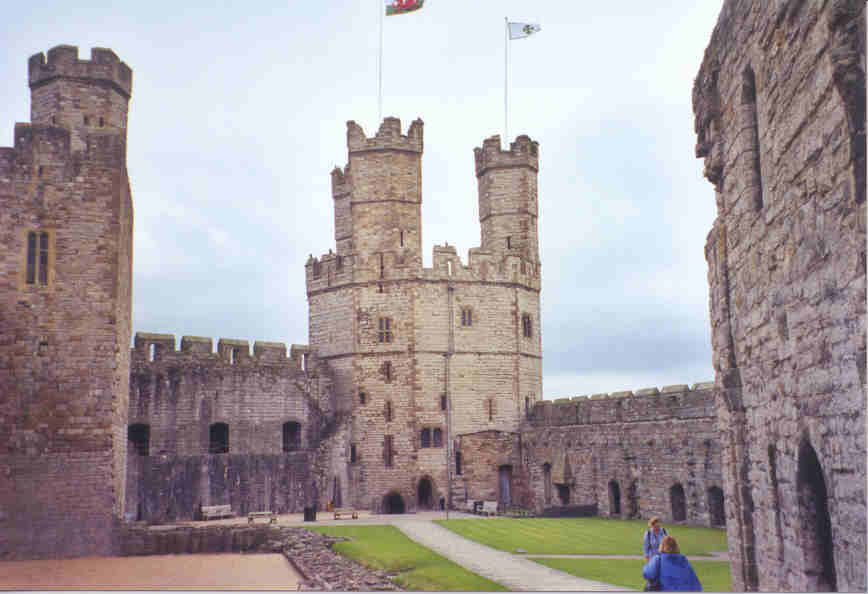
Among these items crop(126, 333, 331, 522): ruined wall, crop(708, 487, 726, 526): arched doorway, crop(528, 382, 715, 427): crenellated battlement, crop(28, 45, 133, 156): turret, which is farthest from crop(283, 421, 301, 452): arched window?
crop(708, 487, 726, 526): arched doorway

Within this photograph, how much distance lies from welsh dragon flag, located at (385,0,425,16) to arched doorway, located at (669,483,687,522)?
15631 mm

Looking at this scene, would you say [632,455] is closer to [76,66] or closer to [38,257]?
[38,257]

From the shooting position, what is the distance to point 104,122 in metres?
21.5

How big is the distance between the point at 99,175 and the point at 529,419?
17.2 meters

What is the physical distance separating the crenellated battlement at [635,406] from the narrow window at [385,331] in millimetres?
5594

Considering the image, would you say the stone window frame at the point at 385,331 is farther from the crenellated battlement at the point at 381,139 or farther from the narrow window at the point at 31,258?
the narrow window at the point at 31,258

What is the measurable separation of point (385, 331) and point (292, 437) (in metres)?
4.67

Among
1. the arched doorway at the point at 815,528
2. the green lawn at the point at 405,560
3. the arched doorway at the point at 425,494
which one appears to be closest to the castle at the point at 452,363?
the arched doorway at the point at 815,528

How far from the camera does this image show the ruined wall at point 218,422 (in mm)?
25875

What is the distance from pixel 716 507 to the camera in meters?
21.0

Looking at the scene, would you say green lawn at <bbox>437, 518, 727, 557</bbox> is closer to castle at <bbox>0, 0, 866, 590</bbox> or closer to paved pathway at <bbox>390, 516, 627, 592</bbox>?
paved pathway at <bbox>390, 516, 627, 592</bbox>

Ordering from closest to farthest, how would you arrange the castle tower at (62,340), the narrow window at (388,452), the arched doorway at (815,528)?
the arched doorway at (815,528) → the castle tower at (62,340) → the narrow window at (388,452)

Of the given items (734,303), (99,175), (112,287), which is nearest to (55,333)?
(112,287)

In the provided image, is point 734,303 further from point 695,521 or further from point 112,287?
point 695,521
